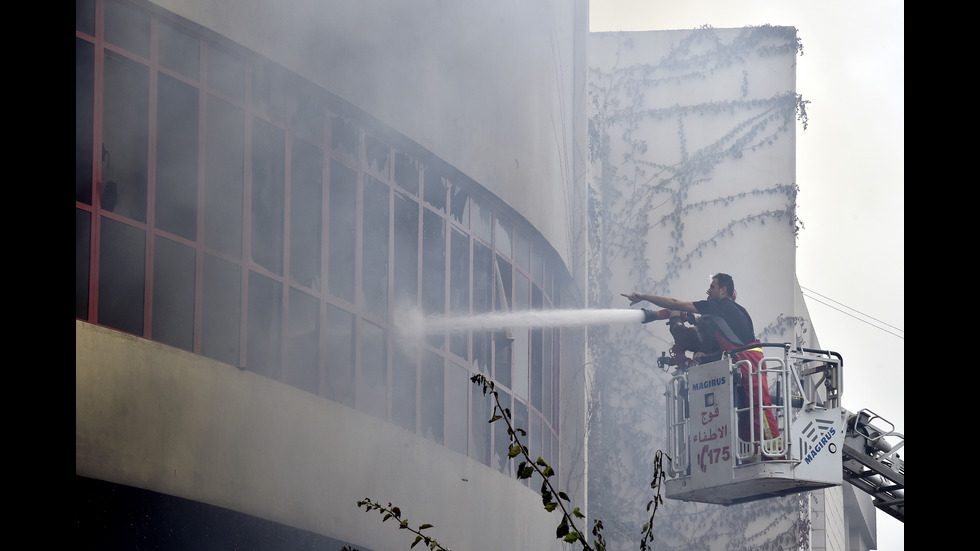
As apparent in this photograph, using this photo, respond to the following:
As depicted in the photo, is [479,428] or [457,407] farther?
[479,428]

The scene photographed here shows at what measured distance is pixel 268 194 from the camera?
817 cm

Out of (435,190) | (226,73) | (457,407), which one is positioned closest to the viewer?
(226,73)

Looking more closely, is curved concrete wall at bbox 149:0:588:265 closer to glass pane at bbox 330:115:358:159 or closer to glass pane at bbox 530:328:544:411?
glass pane at bbox 330:115:358:159

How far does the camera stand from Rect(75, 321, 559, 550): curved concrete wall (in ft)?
21.3

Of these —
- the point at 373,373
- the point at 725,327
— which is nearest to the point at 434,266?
the point at 373,373

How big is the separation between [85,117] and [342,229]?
2.43 m

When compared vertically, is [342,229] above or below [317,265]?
above

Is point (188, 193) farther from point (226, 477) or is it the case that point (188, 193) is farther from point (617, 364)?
point (617, 364)

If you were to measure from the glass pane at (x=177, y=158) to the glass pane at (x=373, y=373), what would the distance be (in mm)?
1963

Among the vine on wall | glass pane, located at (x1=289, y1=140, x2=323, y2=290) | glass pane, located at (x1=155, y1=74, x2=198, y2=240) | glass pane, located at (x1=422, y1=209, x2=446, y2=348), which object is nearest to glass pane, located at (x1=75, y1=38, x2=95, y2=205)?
glass pane, located at (x1=155, y1=74, x2=198, y2=240)

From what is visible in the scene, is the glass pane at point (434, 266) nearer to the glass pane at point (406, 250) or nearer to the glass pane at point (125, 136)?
the glass pane at point (406, 250)

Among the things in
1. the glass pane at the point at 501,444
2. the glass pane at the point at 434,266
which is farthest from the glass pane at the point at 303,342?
the glass pane at the point at 501,444

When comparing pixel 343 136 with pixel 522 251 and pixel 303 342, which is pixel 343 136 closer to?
pixel 303 342

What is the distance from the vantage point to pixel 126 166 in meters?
7.07
